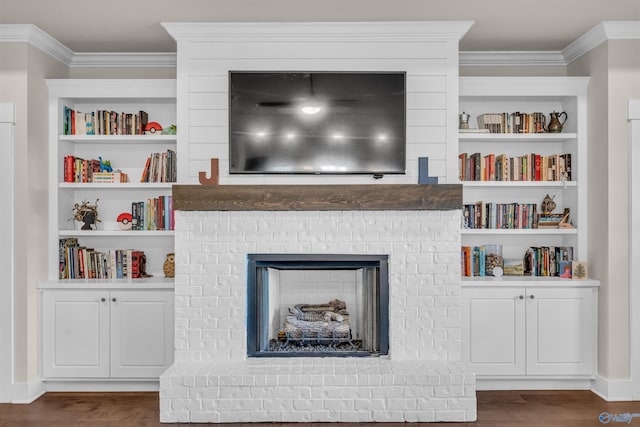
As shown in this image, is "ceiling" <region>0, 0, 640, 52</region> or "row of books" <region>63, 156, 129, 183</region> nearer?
"ceiling" <region>0, 0, 640, 52</region>

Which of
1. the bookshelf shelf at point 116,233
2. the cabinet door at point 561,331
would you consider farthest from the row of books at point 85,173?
the cabinet door at point 561,331

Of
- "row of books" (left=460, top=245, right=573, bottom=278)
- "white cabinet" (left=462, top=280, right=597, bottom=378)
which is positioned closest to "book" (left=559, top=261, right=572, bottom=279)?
"row of books" (left=460, top=245, right=573, bottom=278)

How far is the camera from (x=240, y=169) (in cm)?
354

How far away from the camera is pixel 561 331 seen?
3803mm

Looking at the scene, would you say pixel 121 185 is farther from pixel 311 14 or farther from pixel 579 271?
pixel 579 271

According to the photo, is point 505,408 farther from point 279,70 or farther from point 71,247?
point 71,247

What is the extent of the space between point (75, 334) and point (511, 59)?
3882 mm

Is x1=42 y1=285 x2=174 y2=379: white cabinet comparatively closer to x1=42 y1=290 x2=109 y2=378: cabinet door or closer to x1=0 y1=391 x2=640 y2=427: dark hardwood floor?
x1=42 y1=290 x2=109 y2=378: cabinet door

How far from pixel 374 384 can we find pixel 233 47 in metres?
2.38

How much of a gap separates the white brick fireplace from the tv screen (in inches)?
3.0

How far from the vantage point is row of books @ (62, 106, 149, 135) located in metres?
4.07

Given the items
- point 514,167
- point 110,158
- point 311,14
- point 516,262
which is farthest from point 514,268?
point 110,158

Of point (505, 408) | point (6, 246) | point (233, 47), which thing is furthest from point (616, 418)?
point (6, 246)

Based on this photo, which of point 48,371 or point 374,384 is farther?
point 48,371
